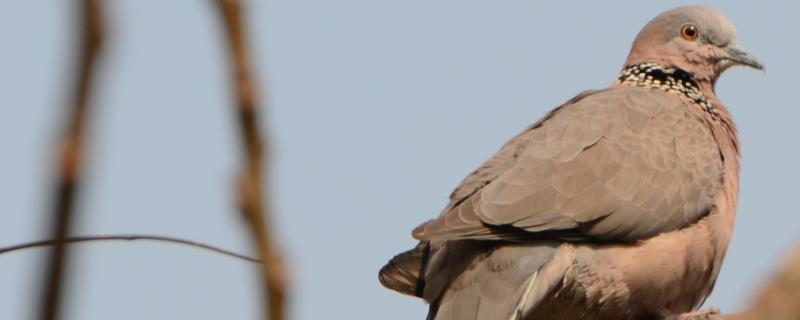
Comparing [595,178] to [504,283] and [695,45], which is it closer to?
[504,283]

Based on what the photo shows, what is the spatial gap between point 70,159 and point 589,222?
16.0ft

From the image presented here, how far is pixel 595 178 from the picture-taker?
570 cm

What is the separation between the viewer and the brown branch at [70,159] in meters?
0.74

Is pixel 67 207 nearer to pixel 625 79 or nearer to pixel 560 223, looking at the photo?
pixel 560 223

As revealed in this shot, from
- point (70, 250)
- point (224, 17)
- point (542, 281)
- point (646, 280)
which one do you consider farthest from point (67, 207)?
point (646, 280)

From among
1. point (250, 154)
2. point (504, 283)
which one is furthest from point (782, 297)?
point (504, 283)

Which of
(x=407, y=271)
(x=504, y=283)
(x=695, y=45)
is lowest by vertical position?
(x=504, y=283)

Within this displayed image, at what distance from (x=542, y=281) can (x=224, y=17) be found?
14.8 ft

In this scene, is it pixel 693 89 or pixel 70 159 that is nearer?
pixel 70 159

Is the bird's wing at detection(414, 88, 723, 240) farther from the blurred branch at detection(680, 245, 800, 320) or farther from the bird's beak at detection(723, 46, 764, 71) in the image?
the blurred branch at detection(680, 245, 800, 320)

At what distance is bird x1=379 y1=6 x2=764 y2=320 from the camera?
5.27 m

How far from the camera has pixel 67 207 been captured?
744 mm

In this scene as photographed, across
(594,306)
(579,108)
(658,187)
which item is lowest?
(594,306)

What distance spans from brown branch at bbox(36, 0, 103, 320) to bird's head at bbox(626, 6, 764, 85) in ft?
21.7
